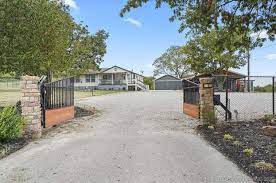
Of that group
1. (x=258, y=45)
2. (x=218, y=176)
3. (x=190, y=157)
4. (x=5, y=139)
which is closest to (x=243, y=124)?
(x=258, y=45)

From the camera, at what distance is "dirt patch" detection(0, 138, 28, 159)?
28.2 feet

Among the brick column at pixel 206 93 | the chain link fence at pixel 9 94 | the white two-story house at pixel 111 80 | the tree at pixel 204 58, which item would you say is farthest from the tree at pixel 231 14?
the white two-story house at pixel 111 80

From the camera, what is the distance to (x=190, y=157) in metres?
7.95

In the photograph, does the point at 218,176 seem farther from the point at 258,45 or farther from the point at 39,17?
the point at 39,17

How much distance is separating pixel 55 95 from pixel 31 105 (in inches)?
109

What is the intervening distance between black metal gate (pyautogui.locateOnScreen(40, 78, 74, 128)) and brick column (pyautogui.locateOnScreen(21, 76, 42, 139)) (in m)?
0.81

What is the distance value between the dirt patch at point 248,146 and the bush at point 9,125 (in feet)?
17.6

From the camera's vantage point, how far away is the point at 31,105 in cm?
1087

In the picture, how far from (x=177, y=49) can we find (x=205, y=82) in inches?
3022

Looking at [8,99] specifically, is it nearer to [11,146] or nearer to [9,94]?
[9,94]

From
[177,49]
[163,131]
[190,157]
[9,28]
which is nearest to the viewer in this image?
[190,157]

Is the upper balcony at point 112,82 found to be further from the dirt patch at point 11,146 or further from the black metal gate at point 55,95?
the dirt patch at point 11,146

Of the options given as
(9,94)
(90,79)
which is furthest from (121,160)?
(90,79)

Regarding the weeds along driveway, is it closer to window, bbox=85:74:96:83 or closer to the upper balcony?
the upper balcony
